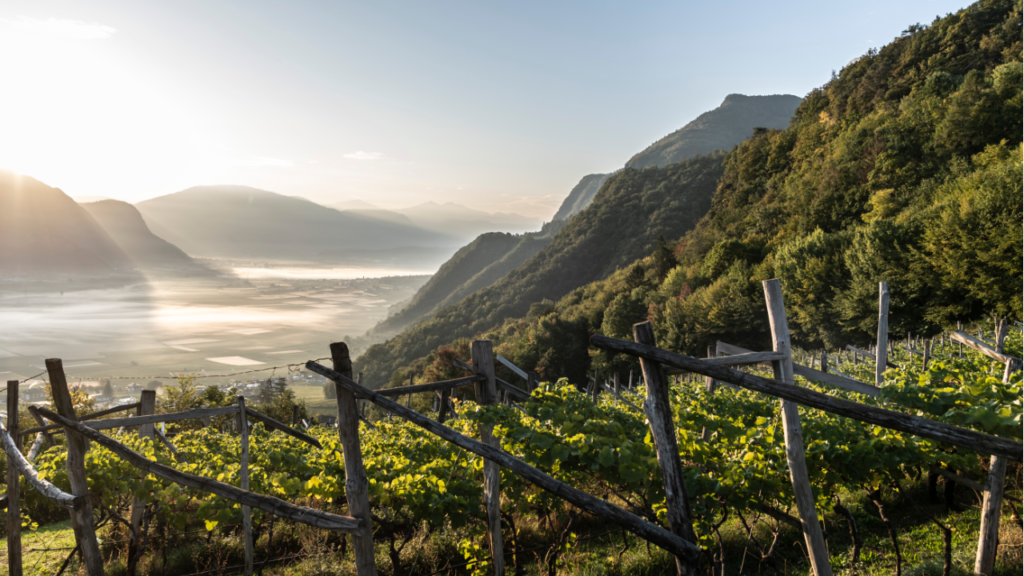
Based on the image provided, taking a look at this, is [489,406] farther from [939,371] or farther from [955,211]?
[955,211]

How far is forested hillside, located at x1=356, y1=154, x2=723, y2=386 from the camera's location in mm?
86375

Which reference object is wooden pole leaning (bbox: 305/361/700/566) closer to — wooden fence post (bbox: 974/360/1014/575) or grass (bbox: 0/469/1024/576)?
grass (bbox: 0/469/1024/576)

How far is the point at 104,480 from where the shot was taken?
6488 millimetres

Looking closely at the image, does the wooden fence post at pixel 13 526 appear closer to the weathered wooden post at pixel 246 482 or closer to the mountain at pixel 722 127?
the weathered wooden post at pixel 246 482

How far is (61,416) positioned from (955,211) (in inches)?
1343

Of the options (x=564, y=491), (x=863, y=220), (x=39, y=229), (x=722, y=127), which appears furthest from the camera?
(x=39, y=229)

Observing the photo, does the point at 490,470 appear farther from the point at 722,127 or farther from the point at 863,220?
the point at 722,127

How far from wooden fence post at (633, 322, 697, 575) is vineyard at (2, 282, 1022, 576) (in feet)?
0.03

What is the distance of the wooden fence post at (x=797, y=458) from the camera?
3.30 metres

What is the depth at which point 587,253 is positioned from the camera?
95.7 metres

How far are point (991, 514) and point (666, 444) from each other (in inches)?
122

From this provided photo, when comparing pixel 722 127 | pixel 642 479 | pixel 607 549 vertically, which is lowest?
pixel 607 549

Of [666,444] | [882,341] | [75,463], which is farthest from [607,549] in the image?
[75,463]

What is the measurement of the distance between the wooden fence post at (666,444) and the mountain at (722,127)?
16183 cm
